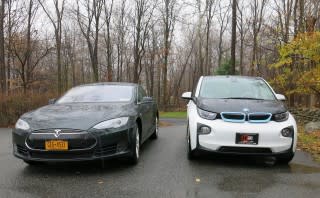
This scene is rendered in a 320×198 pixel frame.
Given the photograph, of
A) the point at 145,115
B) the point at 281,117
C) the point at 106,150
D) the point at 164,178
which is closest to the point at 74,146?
the point at 106,150

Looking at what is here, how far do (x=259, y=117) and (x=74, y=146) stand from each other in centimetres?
291

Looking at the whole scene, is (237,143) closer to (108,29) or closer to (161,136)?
(161,136)

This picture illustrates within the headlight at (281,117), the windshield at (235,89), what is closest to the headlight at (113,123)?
the windshield at (235,89)

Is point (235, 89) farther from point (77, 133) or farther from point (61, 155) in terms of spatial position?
point (61, 155)

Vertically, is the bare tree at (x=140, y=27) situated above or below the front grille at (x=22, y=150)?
above

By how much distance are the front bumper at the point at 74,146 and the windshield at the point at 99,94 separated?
1.56m

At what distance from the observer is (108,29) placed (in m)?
36.9

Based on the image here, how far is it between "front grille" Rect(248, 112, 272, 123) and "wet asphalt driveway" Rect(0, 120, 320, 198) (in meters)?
0.80

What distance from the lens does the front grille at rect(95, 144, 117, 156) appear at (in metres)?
5.26

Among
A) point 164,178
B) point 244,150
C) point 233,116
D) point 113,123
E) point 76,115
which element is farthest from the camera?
point 233,116

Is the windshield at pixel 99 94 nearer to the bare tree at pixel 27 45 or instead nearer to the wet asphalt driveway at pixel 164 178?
the wet asphalt driveway at pixel 164 178

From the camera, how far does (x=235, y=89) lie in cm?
699

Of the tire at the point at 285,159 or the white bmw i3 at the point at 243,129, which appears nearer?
the white bmw i3 at the point at 243,129

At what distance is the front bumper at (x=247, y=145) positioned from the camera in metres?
5.64
